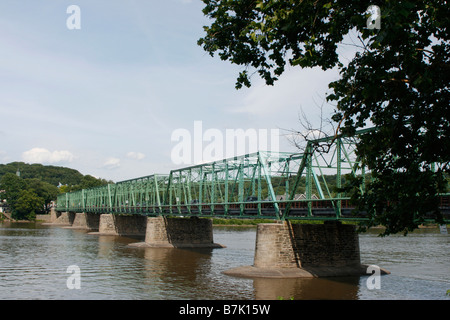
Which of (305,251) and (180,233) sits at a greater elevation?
(305,251)

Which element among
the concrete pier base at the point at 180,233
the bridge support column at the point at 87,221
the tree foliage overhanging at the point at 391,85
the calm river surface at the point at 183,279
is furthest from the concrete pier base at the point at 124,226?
the tree foliage overhanging at the point at 391,85

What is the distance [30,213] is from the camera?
14425cm

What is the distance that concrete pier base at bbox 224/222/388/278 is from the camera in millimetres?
30719

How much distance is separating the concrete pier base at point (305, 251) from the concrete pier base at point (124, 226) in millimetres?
51593

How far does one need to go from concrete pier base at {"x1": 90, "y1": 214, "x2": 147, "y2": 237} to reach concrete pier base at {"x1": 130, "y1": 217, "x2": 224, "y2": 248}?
25026 millimetres

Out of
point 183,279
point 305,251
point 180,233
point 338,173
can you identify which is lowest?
point 183,279

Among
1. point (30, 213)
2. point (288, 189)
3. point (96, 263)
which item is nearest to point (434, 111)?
point (288, 189)

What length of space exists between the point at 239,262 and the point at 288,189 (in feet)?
31.1

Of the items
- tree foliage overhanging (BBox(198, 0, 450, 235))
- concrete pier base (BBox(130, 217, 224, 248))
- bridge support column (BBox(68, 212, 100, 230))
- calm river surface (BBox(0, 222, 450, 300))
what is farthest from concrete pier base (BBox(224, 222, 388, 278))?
bridge support column (BBox(68, 212, 100, 230))

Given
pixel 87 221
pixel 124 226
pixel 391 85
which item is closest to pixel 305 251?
pixel 391 85

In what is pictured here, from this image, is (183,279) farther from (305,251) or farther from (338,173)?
(338,173)

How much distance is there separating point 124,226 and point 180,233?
92.3ft

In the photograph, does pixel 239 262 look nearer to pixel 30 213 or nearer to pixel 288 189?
pixel 288 189

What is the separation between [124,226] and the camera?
268ft
